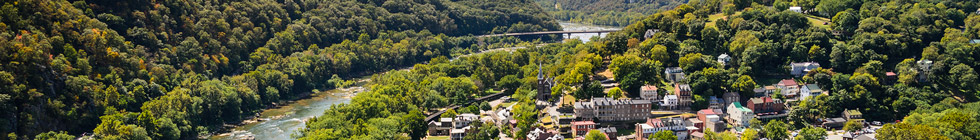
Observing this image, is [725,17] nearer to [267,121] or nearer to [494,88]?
[494,88]

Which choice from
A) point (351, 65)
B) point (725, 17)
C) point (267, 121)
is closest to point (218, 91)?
point (267, 121)

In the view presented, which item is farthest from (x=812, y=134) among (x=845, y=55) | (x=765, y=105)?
(x=845, y=55)

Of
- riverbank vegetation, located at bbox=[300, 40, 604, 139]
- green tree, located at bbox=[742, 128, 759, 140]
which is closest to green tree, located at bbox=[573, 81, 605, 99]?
riverbank vegetation, located at bbox=[300, 40, 604, 139]

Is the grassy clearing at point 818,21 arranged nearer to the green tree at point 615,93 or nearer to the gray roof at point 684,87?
the gray roof at point 684,87

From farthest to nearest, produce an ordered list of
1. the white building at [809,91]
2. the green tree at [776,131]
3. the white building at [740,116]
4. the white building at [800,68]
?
the white building at [800,68] < the white building at [809,91] < the white building at [740,116] < the green tree at [776,131]

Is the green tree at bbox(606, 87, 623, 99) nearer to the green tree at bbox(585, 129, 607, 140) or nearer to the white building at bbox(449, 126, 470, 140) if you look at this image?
the green tree at bbox(585, 129, 607, 140)

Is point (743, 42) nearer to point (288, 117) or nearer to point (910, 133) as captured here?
point (910, 133)

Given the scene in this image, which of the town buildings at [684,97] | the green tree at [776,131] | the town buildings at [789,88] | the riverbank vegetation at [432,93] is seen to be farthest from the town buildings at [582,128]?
the town buildings at [789,88]
